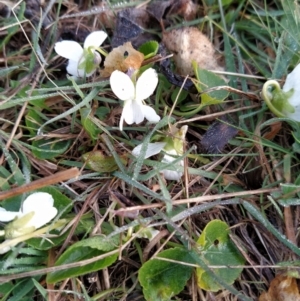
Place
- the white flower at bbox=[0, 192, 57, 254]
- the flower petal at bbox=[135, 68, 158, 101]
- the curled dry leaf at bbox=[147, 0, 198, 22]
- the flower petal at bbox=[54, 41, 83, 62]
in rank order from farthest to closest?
the curled dry leaf at bbox=[147, 0, 198, 22] < the flower petal at bbox=[54, 41, 83, 62] < the flower petal at bbox=[135, 68, 158, 101] < the white flower at bbox=[0, 192, 57, 254]

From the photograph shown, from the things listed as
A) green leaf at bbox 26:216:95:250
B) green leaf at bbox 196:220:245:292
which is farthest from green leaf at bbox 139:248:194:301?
green leaf at bbox 26:216:95:250

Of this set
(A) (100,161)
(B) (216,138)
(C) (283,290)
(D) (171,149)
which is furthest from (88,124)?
(C) (283,290)

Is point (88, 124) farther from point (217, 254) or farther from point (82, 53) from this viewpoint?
point (217, 254)

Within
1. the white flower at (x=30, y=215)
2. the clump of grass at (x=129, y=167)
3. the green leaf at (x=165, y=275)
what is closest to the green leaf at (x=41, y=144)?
the clump of grass at (x=129, y=167)

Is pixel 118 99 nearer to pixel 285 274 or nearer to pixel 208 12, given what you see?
pixel 208 12

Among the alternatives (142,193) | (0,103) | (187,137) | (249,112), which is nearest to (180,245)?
(142,193)

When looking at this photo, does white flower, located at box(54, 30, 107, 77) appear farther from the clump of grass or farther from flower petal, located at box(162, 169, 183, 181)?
flower petal, located at box(162, 169, 183, 181)

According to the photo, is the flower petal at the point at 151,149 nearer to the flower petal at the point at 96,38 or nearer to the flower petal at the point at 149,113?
the flower petal at the point at 149,113
